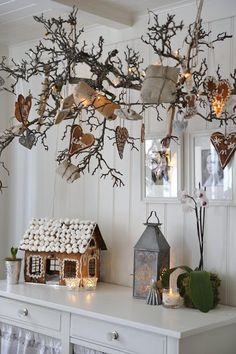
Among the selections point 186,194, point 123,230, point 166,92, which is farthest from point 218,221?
point 166,92

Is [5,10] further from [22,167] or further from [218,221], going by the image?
[218,221]

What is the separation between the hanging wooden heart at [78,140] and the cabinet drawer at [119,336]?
0.78 m

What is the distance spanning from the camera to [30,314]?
2.76 metres

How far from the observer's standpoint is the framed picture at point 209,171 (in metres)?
2.68

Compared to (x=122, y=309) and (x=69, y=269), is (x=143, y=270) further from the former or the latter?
(x=69, y=269)

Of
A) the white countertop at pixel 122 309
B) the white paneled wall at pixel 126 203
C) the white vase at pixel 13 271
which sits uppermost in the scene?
the white paneled wall at pixel 126 203

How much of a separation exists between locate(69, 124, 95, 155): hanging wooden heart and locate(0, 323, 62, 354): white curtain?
0.91 meters

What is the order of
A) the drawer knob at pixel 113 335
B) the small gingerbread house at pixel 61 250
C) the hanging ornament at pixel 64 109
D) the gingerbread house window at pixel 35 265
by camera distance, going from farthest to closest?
1. the gingerbread house window at pixel 35 265
2. the small gingerbread house at pixel 61 250
3. the hanging ornament at pixel 64 109
4. the drawer knob at pixel 113 335

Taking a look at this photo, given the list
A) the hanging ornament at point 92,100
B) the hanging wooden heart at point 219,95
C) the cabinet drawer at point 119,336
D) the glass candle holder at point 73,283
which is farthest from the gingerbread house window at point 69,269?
the hanging wooden heart at point 219,95

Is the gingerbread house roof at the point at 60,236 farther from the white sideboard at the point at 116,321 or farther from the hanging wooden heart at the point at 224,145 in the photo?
the hanging wooden heart at the point at 224,145

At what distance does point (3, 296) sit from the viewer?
2900 millimetres

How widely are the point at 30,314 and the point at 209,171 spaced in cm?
112

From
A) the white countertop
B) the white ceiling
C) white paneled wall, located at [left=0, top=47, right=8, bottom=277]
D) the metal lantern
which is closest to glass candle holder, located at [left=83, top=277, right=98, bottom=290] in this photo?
the white countertop

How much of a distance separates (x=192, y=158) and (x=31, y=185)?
1.27m
